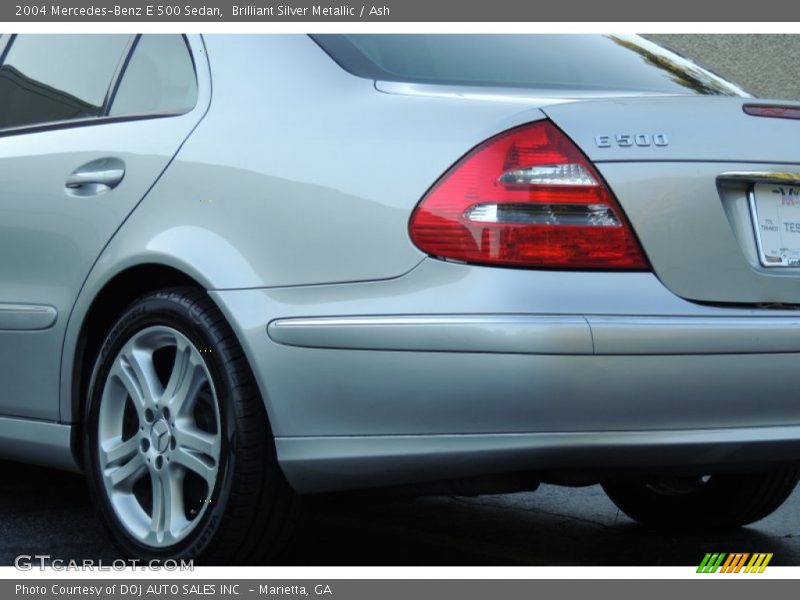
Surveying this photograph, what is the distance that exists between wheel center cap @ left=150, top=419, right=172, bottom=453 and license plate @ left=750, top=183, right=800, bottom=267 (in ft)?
4.75

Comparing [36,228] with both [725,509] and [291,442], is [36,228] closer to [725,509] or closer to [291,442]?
[291,442]

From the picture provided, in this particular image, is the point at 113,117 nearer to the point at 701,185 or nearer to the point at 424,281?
the point at 424,281

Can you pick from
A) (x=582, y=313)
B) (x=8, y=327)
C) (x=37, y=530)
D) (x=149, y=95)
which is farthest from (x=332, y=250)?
(x=37, y=530)

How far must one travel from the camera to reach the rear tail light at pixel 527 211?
115 inches

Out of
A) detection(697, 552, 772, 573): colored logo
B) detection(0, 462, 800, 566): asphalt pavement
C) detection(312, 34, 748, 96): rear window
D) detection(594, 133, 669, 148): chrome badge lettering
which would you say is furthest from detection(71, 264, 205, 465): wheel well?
detection(697, 552, 772, 573): colored logo

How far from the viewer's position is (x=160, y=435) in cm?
351

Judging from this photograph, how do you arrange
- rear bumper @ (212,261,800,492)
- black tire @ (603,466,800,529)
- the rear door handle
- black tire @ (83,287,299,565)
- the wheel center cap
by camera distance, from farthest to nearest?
black tire @ (603,466,800,529) → the rear door handle → the wheel center cap → black tire @ (83,287,299,565) → rear bumper @ (212,261,800,492)

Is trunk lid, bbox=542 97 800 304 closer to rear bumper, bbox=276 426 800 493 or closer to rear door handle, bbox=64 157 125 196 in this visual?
rear bumper, bbox=276 426 800 493

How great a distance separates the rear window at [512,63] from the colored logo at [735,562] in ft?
4.04

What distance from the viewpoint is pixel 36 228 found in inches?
151

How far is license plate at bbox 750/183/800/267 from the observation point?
306 cm

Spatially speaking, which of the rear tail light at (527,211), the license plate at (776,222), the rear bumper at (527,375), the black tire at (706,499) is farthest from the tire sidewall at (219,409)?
the black tire at (706,499)

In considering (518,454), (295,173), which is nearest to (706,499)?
(518,454)
